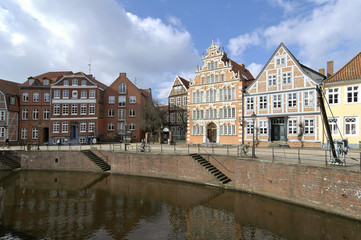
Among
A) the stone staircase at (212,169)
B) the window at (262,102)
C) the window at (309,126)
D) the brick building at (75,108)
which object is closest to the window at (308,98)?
the window at (309,126)

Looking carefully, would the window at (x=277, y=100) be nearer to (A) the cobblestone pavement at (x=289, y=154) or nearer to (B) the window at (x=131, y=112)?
(A) the cobblestone pavement at (x=289, y=154)

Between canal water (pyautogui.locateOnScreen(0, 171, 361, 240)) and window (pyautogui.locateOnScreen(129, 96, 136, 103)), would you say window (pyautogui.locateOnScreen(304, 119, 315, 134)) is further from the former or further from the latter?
window (pyautogui.locateOnScreen(129, 96, 136, 103))

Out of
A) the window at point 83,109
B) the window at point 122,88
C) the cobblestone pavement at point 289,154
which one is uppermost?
the window at point 122,88

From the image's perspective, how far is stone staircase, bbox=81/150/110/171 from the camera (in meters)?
23.4

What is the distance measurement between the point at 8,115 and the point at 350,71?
47.6 metres

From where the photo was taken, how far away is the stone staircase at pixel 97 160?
23.4m

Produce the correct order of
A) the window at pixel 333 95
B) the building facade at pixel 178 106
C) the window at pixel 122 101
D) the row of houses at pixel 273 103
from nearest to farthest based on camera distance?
the row of houses at pixel 273 103, the window at pixel 333 95, the building facade at pixel 178 106, the window at pixel 122 101

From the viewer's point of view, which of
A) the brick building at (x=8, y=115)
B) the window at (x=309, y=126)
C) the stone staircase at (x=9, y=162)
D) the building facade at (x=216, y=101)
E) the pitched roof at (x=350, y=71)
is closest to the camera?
the pitched roof at (x=350, y=71)

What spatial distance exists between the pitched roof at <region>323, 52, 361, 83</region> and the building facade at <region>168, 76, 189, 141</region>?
21057 millimetres

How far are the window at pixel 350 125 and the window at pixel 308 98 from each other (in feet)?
11.9

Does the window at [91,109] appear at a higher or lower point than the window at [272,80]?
lower

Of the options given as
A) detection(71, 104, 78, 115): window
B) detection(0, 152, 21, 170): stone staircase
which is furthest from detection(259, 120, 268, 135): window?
detection(71, 104, 78, 115): window

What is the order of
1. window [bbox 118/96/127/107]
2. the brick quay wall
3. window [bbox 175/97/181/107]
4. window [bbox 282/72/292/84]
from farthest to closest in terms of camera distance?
window [bbox 118/96/127/107] → window [bbox 175/97/181/107] → window [bbox 282/72/292/84] → the brick quay wall

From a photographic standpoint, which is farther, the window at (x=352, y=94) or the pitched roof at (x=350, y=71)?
the pitched roof at (x=350, y=71)
